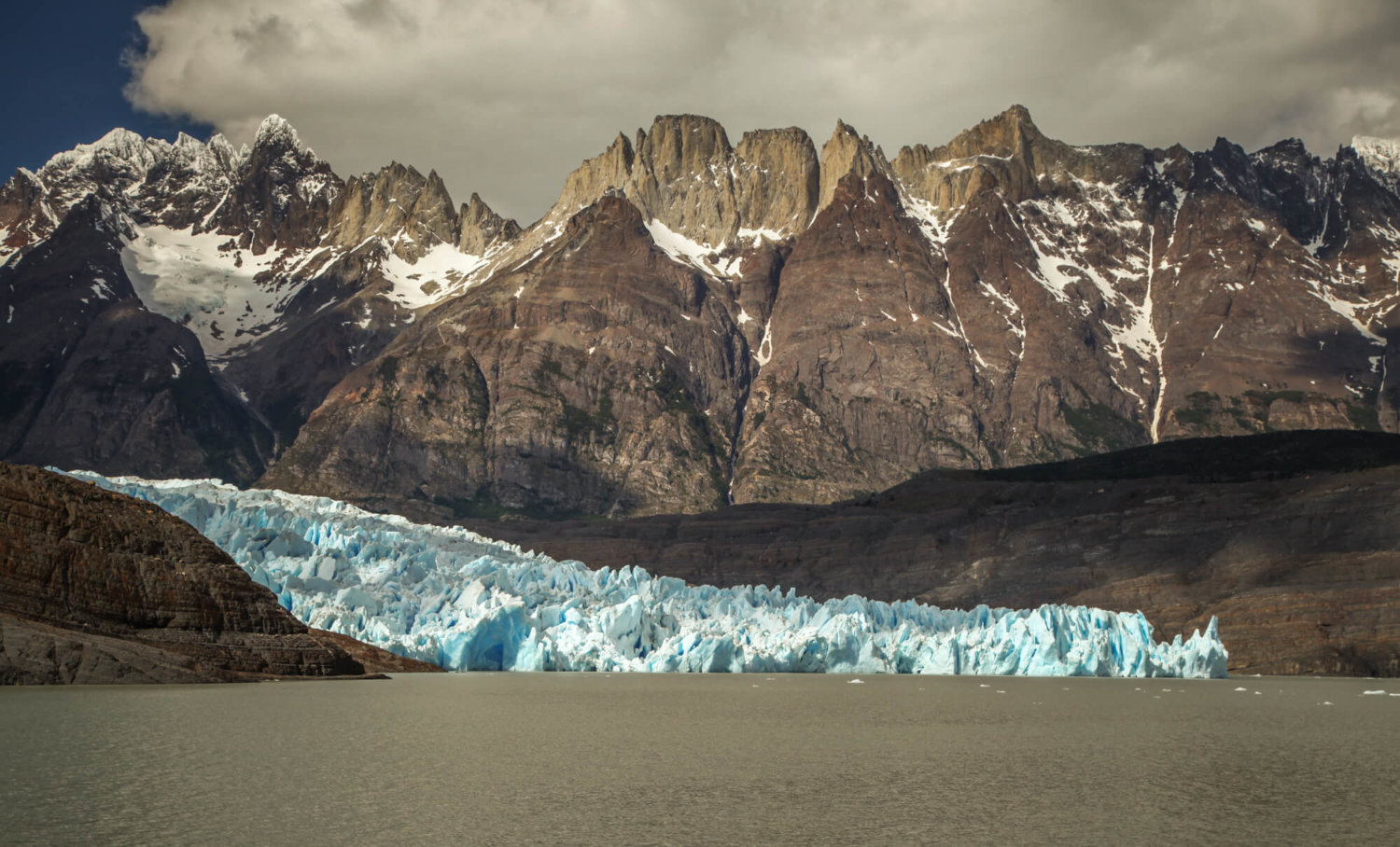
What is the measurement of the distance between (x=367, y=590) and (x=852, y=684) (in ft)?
109

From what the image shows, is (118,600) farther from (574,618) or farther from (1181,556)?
(1181,556)

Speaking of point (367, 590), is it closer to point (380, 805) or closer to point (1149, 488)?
point (380, 805)

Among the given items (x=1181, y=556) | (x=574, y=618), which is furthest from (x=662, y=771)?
(x=1181, y=556)

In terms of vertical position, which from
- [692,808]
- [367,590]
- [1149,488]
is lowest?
[692,808]

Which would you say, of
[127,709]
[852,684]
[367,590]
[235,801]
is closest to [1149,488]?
[852,684]

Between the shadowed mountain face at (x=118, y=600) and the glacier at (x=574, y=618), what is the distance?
1631cm

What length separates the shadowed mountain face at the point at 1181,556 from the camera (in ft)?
396

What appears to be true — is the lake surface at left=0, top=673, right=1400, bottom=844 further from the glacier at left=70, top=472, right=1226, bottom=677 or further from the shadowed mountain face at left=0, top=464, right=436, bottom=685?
the glacier at left=70, top=472, right=1226, bottom=677

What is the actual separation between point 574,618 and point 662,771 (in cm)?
6113

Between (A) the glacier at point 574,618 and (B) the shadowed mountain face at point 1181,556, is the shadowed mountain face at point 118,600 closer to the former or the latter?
(A) the glacier at point 574,618

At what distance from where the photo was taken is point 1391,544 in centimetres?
13425

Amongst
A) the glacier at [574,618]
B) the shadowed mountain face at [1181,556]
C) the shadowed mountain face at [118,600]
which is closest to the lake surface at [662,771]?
the shadowed mountain face at [118,600]

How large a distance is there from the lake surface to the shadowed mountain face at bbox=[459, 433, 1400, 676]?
63136 millimetres

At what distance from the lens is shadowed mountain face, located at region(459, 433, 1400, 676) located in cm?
12062
